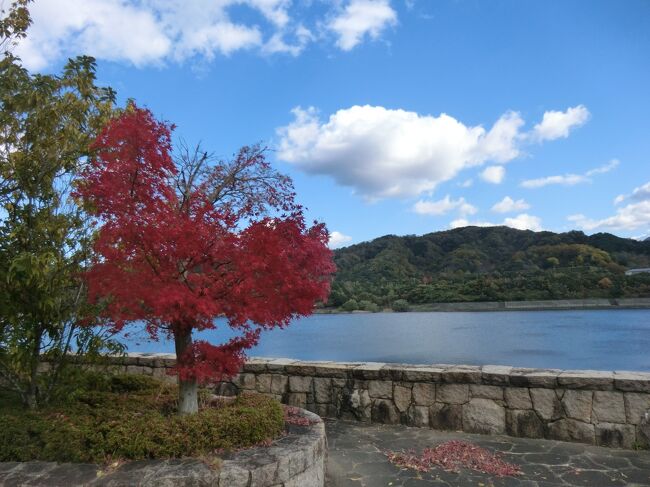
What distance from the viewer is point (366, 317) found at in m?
38.7

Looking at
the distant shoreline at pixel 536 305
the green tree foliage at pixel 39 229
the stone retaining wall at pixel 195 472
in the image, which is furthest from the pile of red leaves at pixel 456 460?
the distant shoreline at pixel 536 305

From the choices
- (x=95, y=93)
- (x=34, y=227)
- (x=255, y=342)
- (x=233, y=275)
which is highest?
(x=95, y=93)

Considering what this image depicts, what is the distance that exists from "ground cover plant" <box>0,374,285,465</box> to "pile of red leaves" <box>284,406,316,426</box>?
0.68 ft

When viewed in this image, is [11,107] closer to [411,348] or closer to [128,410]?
[128,410]

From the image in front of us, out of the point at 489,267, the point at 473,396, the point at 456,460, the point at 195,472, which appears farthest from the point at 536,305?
the point at 195,472

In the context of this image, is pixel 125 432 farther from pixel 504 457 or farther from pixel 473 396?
pixel 473 396

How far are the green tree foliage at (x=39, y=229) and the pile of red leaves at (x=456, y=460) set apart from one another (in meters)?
3.29

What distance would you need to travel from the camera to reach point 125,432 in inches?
124

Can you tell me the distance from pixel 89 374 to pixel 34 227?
1.59m

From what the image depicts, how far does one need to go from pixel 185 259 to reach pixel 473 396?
3550 mm

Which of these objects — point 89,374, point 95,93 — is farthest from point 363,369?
point 95,93

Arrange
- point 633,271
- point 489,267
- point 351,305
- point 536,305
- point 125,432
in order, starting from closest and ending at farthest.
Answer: point 125,432 → point 536,305 → point 633,271 → point 351,305 → point 489,267

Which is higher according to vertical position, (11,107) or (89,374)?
(11,107)

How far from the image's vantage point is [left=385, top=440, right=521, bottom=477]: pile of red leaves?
12.4 ft
